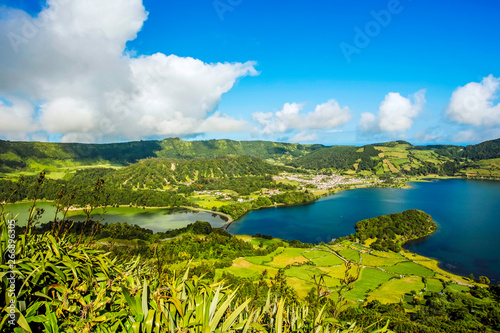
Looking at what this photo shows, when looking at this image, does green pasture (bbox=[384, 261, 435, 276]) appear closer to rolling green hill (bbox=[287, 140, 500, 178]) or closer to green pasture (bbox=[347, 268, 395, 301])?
green pasture (bbox=[347, 268, 395, 301])

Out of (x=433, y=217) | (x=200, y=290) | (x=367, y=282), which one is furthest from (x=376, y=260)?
(x=200, y=290)

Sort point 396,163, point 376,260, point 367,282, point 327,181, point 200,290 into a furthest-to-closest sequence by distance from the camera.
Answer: point 396,163, point 327,181, point 376,260, point 367,282, point 200,290

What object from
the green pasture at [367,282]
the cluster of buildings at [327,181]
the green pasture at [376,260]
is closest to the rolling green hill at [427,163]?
the cluster of buildings at [327,181]

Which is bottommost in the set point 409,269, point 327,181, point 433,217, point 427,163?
point 409,269

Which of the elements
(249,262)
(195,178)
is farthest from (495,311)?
(195,178)

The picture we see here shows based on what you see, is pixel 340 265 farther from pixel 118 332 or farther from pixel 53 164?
pixel 53 164

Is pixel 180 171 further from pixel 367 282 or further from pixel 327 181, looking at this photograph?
pixel 367 282
